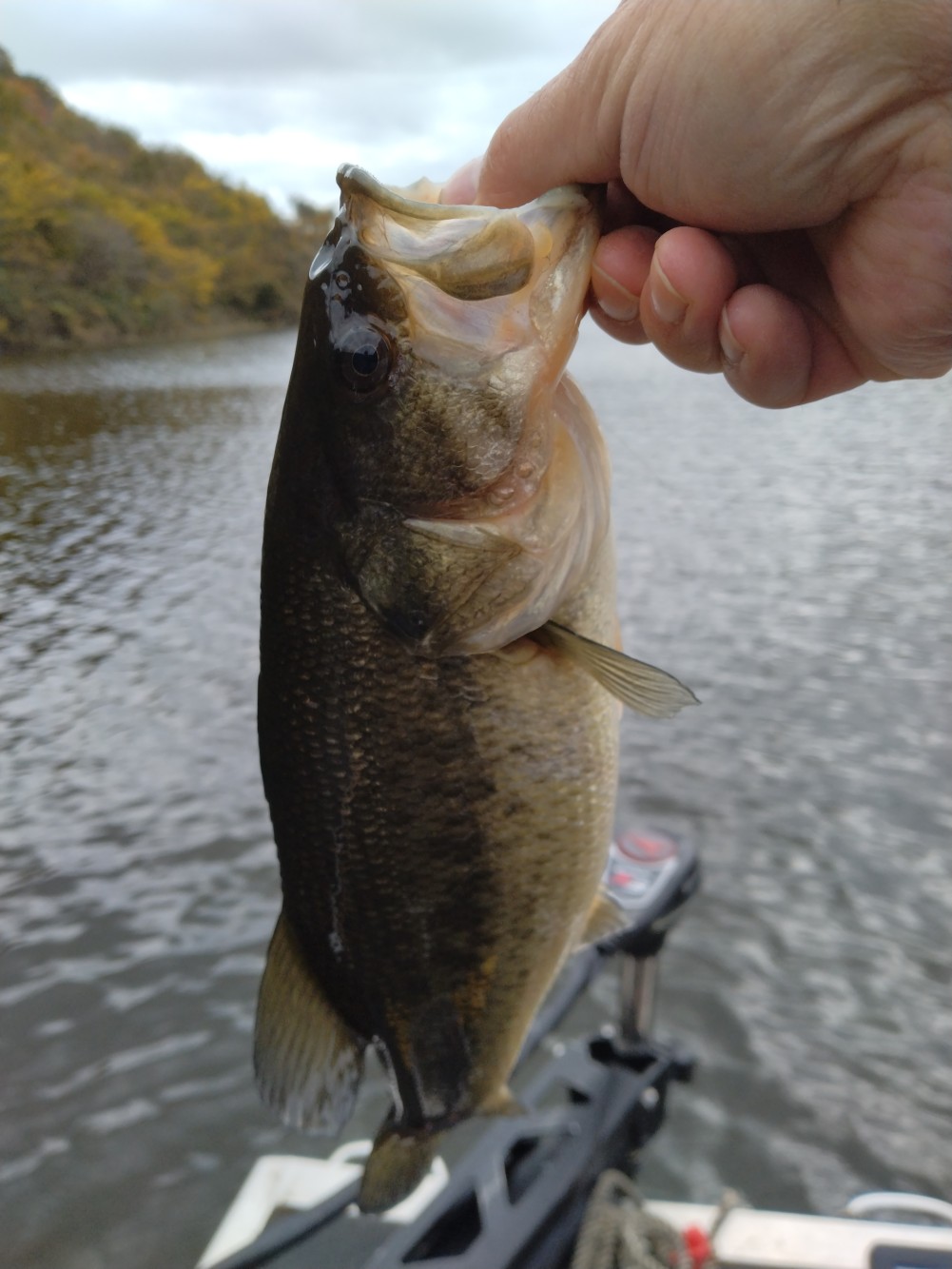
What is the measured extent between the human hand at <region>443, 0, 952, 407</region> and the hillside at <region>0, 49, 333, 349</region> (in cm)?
4224

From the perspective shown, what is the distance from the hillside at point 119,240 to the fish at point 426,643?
42389 millimetres

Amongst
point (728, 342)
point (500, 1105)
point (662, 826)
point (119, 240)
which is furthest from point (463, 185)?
point (119, 240)

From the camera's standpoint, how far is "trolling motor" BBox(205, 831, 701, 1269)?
2498 millimetres

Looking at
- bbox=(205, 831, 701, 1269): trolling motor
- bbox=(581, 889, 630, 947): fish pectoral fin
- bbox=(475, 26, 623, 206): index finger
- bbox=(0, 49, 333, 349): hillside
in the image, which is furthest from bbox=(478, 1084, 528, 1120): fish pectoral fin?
bbox=(0, 49, 333, 349): hillside

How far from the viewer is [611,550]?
1.74 metres

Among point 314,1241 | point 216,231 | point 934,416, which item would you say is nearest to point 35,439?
point 934,416

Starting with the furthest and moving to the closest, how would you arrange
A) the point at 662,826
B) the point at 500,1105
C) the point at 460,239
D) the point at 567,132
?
the point at 662,826 < the point at 500,1105 < the point at 567,132 < the point at 460,239

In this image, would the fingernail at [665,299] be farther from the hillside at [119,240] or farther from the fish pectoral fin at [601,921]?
the hillside at [119,240]

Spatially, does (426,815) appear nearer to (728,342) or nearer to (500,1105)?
(500,1105)

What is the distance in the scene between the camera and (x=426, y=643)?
5.12ft

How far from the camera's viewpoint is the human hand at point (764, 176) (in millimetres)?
1446

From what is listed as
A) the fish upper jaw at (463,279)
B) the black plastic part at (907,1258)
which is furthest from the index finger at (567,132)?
the black plastic part at (907,1258)

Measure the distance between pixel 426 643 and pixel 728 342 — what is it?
889mm

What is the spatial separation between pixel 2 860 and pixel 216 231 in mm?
59210
